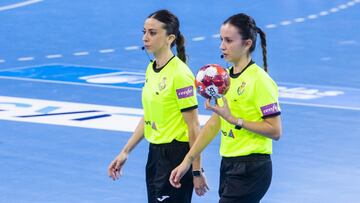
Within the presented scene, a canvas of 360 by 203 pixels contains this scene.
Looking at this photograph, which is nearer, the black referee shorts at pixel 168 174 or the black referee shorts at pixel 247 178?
the black referee shorts at pixel 247 178

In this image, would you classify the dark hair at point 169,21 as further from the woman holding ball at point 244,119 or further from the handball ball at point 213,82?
the handball ball at point 213,82

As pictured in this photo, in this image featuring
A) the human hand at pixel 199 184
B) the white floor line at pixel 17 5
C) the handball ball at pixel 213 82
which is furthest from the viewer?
the white floor line at pixel 17 5

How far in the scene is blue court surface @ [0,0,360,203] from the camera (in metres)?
10.6

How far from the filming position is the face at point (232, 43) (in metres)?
6.83

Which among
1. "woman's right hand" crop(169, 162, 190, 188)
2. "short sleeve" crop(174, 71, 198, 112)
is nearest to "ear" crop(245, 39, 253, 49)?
"short sleeve" crop(174, 71, 198, 112)

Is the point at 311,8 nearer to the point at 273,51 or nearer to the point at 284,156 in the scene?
the point at 273,51

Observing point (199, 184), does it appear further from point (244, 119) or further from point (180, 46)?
point (180, 46)

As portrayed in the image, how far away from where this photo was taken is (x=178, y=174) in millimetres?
6957

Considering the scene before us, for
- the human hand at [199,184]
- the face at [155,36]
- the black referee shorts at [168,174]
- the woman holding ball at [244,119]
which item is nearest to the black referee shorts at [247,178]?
the woman holding ball at [244,119]

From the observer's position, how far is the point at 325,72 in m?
16.3

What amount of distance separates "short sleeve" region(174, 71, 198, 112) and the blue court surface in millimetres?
2820

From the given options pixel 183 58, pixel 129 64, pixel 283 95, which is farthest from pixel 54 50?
pixel 183 58

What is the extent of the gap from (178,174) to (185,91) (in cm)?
67

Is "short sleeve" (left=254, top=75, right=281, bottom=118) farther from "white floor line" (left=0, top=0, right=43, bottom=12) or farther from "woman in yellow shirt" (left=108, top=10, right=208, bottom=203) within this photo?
"white floor line" (left=0, top=0, right=43, bottom=12)
